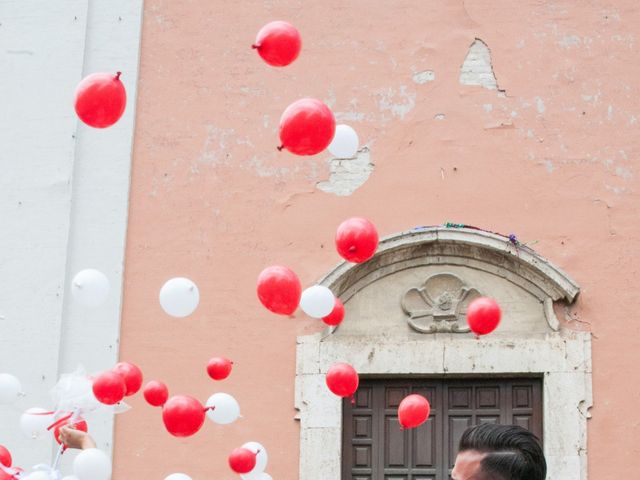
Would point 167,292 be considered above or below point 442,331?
below

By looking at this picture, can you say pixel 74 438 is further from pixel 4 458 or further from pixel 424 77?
pixel 424 77

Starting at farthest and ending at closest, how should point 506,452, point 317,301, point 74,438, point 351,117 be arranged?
point 351,117 → point 317,301 → point 74,438 → point 506,452

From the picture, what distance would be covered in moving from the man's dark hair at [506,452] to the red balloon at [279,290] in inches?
121

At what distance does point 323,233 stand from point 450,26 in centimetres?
169

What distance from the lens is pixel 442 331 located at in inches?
322

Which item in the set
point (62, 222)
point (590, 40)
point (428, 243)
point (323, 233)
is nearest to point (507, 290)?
point (428, 243)

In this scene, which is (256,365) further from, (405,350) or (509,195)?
(509,195)

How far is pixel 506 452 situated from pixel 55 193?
6238 mm

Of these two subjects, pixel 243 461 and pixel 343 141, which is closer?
pixel 343 141

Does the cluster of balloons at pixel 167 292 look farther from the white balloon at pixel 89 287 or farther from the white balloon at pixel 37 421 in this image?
the white balloon at pixel 37 421

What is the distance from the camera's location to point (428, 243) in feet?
27.1

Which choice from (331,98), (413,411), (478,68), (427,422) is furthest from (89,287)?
(478,68)

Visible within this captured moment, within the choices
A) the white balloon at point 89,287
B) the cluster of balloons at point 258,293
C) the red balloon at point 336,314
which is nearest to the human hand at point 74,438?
the cluster of balloons at point 258,293

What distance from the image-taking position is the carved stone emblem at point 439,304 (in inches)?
322
